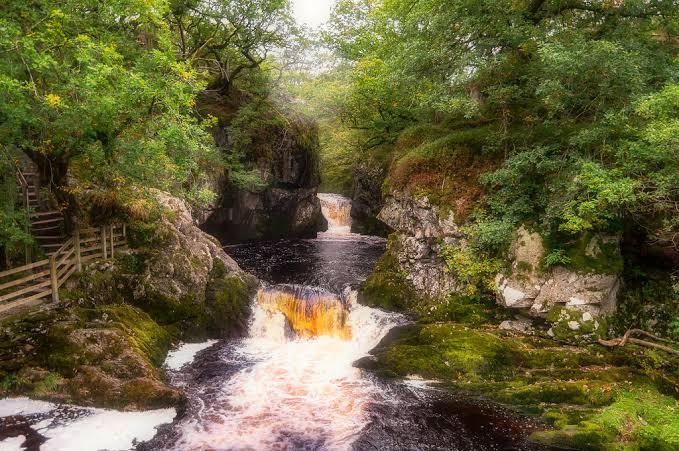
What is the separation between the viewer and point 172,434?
9.73 meters

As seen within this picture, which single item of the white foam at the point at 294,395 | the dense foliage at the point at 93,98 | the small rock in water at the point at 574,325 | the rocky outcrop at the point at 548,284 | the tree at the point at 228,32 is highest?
Result: the tree at the point at 228,32

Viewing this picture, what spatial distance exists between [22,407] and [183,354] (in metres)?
4.70

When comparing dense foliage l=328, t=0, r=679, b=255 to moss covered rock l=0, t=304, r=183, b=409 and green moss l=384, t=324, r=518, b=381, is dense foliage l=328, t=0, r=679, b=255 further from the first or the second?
moss covered rock l=0, t=304, r=183, b=409

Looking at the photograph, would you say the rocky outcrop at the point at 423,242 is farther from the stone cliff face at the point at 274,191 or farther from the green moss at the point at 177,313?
the stone cliff face at the point at 274,191

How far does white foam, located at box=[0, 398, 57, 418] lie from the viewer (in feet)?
32.4

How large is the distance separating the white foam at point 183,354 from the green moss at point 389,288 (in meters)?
6.13

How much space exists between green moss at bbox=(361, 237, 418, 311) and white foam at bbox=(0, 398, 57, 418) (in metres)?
10.5

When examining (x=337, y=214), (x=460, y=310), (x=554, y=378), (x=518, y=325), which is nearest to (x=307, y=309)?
(x=460, y=310)

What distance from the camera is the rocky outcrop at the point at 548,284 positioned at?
12789 mm

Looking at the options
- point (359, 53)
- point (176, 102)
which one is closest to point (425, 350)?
point (176, 102)

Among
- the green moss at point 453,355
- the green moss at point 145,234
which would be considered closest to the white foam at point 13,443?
the green moss at point 145,234

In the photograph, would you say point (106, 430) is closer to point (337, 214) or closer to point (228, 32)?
point (228, 32)

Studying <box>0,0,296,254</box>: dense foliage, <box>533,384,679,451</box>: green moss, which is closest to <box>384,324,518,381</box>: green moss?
<box>533,384,679,451</box>: green moss

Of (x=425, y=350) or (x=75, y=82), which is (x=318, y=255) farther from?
(x=75, y=82)
